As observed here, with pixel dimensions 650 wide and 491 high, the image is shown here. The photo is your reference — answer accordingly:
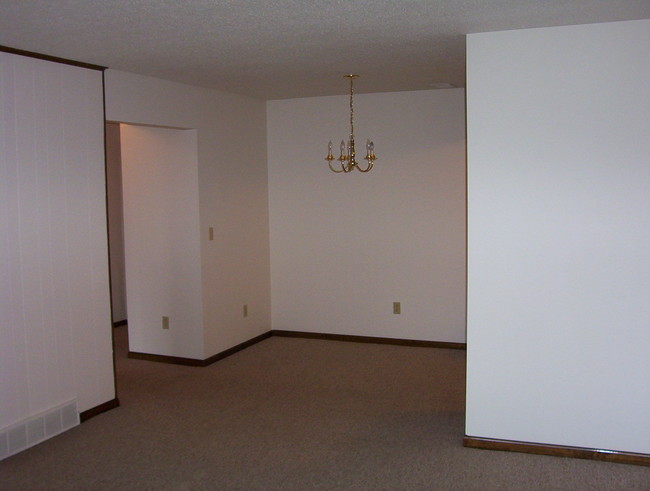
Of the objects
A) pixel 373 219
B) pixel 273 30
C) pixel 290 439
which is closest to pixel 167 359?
pixel 290 439

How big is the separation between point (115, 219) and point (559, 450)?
5663mm

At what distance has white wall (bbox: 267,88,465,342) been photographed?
616 cm

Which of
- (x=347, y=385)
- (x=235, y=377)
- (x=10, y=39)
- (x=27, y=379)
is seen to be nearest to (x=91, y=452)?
(x=27, y=379)

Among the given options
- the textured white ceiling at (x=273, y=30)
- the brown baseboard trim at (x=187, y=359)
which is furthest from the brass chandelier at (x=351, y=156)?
the brown baseboard trim at (x=187, y=359)

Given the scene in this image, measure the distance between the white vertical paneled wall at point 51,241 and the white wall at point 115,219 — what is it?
306 cm

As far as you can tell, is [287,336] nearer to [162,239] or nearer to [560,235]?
[162,239]

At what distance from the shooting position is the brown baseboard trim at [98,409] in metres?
4.44

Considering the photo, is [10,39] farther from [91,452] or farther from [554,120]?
[554,120]

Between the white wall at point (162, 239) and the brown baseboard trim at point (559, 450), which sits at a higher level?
the white wall at point (162, 239)

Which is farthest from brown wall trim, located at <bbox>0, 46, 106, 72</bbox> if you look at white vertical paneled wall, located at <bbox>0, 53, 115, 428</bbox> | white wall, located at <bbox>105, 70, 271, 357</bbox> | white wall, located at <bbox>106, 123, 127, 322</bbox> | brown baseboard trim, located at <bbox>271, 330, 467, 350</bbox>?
brown baseboard trim, located at <bbox>271, 330, 467, 350</bbox>

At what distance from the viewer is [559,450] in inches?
147

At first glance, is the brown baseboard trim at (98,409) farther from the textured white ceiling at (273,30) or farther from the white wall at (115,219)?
the white wall at (115,219)

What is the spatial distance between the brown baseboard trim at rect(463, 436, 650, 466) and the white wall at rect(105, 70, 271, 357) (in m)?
2.80

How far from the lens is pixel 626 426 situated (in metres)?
3.63
